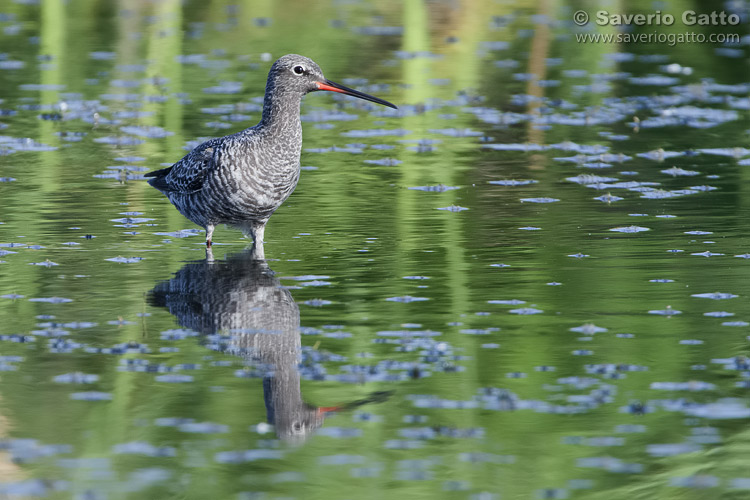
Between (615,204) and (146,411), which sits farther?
(615,204)

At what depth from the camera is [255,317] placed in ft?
29.6

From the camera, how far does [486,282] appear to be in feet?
32.7

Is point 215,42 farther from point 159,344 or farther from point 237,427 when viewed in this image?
point 237,427

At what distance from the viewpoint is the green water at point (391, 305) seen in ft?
21.6

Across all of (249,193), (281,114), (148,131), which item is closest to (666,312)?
(249,193)

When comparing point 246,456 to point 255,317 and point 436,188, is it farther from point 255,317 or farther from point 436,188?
point 436,188

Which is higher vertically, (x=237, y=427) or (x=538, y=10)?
(x=538, y=10)

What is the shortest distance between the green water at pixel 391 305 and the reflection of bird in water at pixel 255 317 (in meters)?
0.03

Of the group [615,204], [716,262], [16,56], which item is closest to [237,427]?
[716,262]

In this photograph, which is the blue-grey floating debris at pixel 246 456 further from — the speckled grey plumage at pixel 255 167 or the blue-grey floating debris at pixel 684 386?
the speckled grey plumage at pixel 255 167

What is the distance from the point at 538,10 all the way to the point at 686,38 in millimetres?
4704

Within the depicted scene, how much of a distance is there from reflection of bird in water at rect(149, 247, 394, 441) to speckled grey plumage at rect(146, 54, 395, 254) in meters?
0.39

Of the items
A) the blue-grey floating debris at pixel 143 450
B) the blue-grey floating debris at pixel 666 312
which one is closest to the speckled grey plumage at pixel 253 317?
the blue-grey floating debris at pixel 143 450

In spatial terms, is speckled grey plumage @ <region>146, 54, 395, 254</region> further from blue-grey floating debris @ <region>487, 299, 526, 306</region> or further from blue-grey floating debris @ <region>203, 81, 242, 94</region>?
blue-grey floating debris @ <region>203, 81, 242, 94</region>
